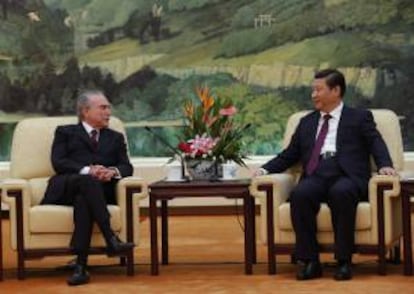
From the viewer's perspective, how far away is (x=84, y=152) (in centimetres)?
594

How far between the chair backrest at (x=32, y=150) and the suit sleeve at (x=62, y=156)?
172 millimetres

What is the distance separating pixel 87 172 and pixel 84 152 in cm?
24

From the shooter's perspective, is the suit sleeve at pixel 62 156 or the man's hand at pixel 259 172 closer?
the man's hand at pixel 259 172

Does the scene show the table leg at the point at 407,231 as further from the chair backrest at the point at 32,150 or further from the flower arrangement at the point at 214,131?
the chair backrest at the point at 32,150

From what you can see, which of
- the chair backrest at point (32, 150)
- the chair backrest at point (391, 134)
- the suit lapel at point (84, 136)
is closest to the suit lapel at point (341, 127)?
the chair backrest at point (391, 134)

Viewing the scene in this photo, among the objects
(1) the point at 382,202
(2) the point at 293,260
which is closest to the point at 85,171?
(2) the point at 293,260

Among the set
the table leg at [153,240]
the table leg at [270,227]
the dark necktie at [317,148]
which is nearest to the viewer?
the table leg at [270,227]

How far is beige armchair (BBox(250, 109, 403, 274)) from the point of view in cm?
538

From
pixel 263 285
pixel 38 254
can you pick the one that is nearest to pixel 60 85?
pixel 38 254

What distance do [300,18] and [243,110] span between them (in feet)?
3.45

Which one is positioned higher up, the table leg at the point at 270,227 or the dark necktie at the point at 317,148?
the dark necktie at the point at 317,148

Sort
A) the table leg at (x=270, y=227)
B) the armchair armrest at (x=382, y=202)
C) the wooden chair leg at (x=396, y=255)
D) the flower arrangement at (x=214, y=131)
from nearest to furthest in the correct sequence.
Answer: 1. the armchair armrest at (x=382, y=202)
2. the table leg at (x=270, y=227)
3. the wooden chair leg at (x=396, y=255)
4. the flower arrangement at (x=214, y=131)

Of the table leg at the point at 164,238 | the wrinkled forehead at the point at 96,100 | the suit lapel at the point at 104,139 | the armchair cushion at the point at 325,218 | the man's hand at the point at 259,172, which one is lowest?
the table leg at the point at 164,238

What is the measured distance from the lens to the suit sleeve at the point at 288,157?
5.88m
